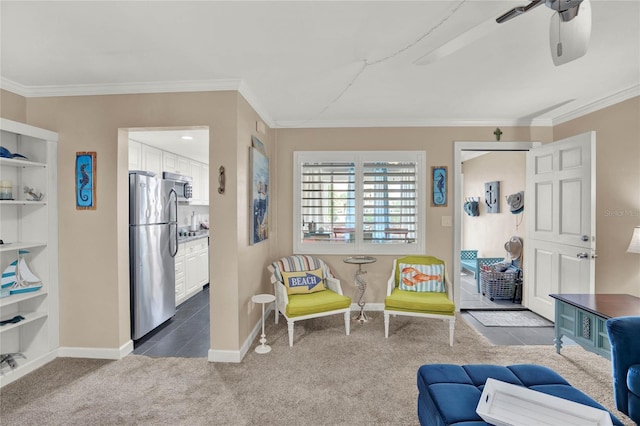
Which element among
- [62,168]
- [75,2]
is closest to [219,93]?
[75,2]

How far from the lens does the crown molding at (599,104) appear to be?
2.88 m

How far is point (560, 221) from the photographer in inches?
132

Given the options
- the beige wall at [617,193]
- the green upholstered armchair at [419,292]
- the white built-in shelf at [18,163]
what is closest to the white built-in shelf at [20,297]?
the white built-in shelf at [18,163]

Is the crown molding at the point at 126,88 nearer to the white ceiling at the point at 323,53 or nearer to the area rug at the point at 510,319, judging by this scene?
the white ceiling at the point at 323,53

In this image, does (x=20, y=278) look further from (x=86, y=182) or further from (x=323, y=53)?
(x=323, y=53)

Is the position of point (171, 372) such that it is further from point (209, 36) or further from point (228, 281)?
point (209, 36)

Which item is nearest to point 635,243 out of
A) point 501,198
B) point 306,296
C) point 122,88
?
point 501,198

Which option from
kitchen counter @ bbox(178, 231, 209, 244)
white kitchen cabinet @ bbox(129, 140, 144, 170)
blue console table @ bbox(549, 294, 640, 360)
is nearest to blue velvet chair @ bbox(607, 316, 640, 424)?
blue console table @ bbox(549, 294, 640, 360)

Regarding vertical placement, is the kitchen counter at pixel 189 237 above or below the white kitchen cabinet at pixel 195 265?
above

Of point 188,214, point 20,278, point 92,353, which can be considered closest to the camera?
point 20,278

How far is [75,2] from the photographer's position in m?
1.67

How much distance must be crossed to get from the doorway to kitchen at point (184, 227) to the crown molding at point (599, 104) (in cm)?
400

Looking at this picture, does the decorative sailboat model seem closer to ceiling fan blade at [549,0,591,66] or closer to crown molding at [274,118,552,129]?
crown molding at [274,118,552,129]

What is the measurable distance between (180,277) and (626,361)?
4639 millimetres
